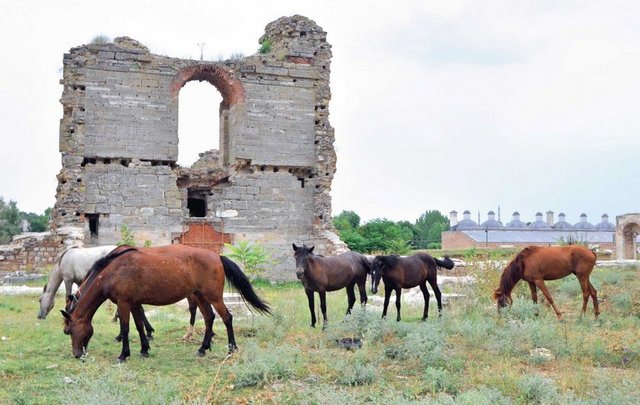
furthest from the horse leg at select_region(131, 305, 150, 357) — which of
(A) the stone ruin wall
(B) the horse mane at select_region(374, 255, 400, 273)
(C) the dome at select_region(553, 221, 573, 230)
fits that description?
(C) the dome at select_region(553, 221, 573, 230)

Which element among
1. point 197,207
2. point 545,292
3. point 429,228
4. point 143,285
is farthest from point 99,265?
point 429,228

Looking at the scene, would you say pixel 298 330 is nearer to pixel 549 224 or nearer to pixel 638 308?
pixel 638 308

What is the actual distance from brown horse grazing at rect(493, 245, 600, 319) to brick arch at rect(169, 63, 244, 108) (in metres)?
13.2

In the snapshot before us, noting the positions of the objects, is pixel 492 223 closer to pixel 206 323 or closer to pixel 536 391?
pixel 206 323

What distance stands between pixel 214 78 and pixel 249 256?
253 inches

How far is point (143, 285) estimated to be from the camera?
8781mm

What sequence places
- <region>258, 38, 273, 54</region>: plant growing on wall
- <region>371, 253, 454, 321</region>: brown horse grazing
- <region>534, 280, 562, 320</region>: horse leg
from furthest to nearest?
<region>258, 38, 273, 54</region>: plant growing on wall, <region>534, 280, 562, 320</region>: horse leg, <region>371, 253, 454, 321</region>: brown horse grazing

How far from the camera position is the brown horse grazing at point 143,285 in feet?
28.3

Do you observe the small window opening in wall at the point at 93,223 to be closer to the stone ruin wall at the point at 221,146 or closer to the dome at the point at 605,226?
the stone ruin wall at the point at 221,146

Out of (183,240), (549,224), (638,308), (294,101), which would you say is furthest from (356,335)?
(549,224)

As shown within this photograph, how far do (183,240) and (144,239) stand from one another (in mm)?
1240

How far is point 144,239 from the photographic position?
72.1ft

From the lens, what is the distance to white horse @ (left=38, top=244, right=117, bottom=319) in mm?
11773

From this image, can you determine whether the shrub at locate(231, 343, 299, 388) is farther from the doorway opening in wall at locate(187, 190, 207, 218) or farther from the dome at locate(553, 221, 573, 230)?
the dome at locate(553, 221, 573, 230)
